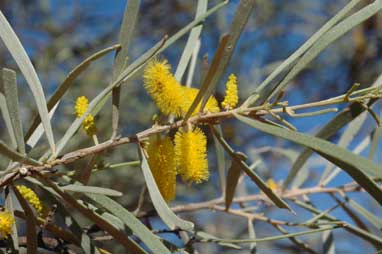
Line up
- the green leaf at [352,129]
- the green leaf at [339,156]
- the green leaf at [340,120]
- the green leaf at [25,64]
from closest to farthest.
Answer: the green leaf at [339,156] → the green leaf at [25,64] → the green leaf at [340,120] → the green leaf at [352,129]

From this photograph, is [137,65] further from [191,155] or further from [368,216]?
[368,216]

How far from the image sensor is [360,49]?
2.46m

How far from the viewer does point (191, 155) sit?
0.56 m

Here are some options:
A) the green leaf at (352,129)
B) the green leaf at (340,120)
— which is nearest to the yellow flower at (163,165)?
the green leaf at (340,120)

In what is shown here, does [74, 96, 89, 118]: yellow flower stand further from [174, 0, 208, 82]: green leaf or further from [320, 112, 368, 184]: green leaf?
[320, 112, 368, 184]: green leaf

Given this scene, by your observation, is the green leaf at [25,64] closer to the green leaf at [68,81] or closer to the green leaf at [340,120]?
the green leaf at [68,81]

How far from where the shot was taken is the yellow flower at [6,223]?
0.54 meters

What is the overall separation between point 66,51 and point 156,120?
1.67 meters

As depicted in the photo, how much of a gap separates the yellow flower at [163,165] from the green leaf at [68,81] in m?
0.10

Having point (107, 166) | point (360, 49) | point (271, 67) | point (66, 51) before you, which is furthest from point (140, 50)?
point (107, 166)

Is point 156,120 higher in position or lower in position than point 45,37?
lower

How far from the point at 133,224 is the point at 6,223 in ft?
0.38

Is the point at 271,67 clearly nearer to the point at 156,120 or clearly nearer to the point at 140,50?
the point at 140,50

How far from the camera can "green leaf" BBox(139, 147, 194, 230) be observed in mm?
487
